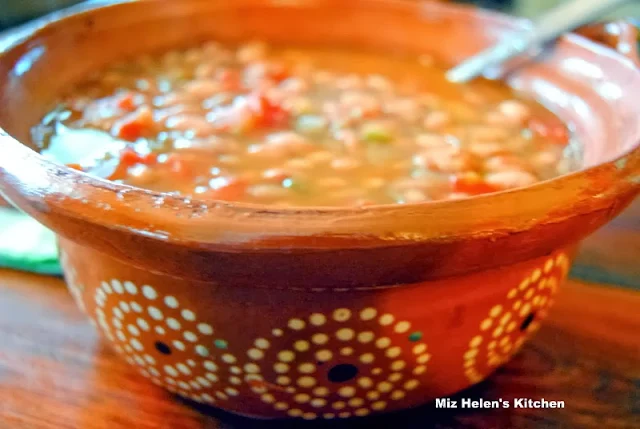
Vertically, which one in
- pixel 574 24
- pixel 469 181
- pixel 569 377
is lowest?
pixel 569 377

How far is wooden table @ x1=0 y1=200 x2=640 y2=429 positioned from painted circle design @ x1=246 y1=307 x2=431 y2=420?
0.08 metres

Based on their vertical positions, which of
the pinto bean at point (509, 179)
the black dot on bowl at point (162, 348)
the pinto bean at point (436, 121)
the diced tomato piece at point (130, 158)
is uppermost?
the diced tomato piece at point (130, 158)

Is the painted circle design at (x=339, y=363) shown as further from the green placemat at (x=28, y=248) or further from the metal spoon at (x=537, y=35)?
the metal spoon at (x=537, y=35)

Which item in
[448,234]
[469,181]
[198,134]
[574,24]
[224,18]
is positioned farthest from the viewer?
[224,18]

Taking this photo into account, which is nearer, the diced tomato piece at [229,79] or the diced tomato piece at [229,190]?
the diced tomato piece at [229,190]

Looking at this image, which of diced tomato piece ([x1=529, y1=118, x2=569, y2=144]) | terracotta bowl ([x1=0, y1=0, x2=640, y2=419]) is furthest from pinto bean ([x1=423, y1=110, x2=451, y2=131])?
terracotta bowl ([x1=0, y1=0, x2=640, y2=419])

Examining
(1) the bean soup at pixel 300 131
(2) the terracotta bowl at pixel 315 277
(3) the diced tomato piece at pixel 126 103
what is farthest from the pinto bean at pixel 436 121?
(3) the diced tomato piece at pixel 126 103

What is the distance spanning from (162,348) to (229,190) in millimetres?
203

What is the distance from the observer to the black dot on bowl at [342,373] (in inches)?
26.7

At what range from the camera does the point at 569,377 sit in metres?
0.87

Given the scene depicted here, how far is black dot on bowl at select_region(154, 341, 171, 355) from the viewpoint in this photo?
0.71m

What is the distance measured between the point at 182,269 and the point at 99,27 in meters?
0.75

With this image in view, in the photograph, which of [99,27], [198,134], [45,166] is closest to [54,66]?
[99,27]

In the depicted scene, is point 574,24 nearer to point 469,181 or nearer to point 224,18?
point 469,181
